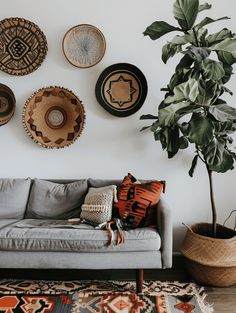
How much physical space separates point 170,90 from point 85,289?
163 cm

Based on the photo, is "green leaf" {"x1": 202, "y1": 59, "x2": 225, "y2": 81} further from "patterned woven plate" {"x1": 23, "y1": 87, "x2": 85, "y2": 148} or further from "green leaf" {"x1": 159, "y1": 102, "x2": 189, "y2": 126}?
"patterned woven plate" {"x1": 23, "y1": 87, "x2": 85, "y2": 148}

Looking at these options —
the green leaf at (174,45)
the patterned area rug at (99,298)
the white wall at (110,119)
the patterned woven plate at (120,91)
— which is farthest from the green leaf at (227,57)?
the patterned area rug at (99,298)

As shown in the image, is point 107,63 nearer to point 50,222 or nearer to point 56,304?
point 50,222

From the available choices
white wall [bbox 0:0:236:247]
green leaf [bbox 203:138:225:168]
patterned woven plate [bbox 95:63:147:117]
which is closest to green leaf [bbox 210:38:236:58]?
green leaf [bbox 203:138:225:168]

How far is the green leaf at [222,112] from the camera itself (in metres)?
1.92

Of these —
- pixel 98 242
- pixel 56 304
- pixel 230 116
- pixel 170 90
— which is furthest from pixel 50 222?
pixel 230 116

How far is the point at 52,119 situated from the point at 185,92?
1.40m

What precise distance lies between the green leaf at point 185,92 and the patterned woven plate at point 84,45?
1092 mm

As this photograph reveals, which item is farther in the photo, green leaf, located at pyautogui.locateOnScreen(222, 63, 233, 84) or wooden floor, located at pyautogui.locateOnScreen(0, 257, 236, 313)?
wooden floor, located at pyautogui.locateOnScreen(0, 257, 236, 313)

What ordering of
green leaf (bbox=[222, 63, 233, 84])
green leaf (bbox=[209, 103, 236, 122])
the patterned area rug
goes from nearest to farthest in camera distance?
the patterned area rug
green leaf (bbox=[209, 103, 236, 122])
green leaf (bbox=[222, 63, 233, 84])

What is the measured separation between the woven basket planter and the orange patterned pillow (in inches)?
14.3

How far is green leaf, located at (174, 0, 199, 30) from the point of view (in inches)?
78.5

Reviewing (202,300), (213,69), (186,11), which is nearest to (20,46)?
(186,11)

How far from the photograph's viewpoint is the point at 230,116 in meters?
1.92
